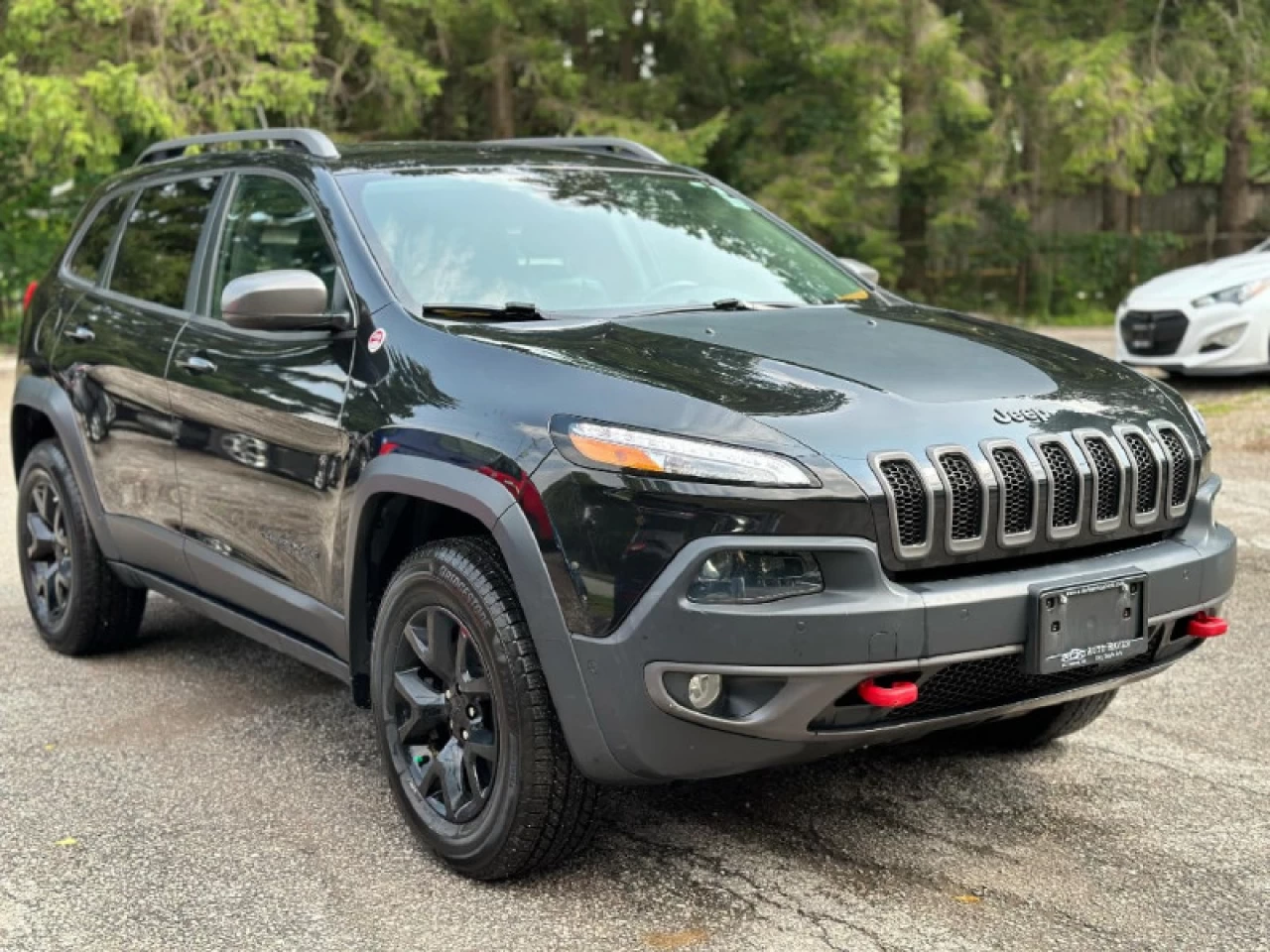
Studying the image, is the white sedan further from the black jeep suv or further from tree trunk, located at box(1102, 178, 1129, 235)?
tree trunk, located at box(1102, 178, 1129, 235)

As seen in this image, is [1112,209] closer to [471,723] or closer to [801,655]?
[471,723]

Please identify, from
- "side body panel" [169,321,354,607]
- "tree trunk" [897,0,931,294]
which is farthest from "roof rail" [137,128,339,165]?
"tree trunk" [897,0,931,294]

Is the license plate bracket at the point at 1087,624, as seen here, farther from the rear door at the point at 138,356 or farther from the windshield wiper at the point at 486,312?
the rear door at the point at 138,356

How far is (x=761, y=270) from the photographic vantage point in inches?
188

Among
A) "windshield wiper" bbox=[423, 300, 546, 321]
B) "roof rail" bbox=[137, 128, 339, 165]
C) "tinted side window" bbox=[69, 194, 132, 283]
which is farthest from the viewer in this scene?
"tinted side window" bbox=[69, 194, 132, 283]

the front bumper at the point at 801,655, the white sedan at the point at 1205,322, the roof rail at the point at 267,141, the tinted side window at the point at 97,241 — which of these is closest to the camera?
the front bumper at the point at 801,655

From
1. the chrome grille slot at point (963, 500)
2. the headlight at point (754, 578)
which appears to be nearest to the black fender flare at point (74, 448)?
the headlight at point (754, 578)

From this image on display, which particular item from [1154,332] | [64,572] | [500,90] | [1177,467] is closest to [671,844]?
[1177,467]

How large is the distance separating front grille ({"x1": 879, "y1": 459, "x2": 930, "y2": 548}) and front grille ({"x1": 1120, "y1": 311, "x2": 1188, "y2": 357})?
9.43 m

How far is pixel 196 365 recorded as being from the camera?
4.75m

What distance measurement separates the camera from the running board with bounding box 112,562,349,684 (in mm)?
4328

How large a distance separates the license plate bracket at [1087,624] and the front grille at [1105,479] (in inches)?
5.9

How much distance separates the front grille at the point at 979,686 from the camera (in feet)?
11.2

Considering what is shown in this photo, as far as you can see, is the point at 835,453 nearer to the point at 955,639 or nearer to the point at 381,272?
the point at 955,639
